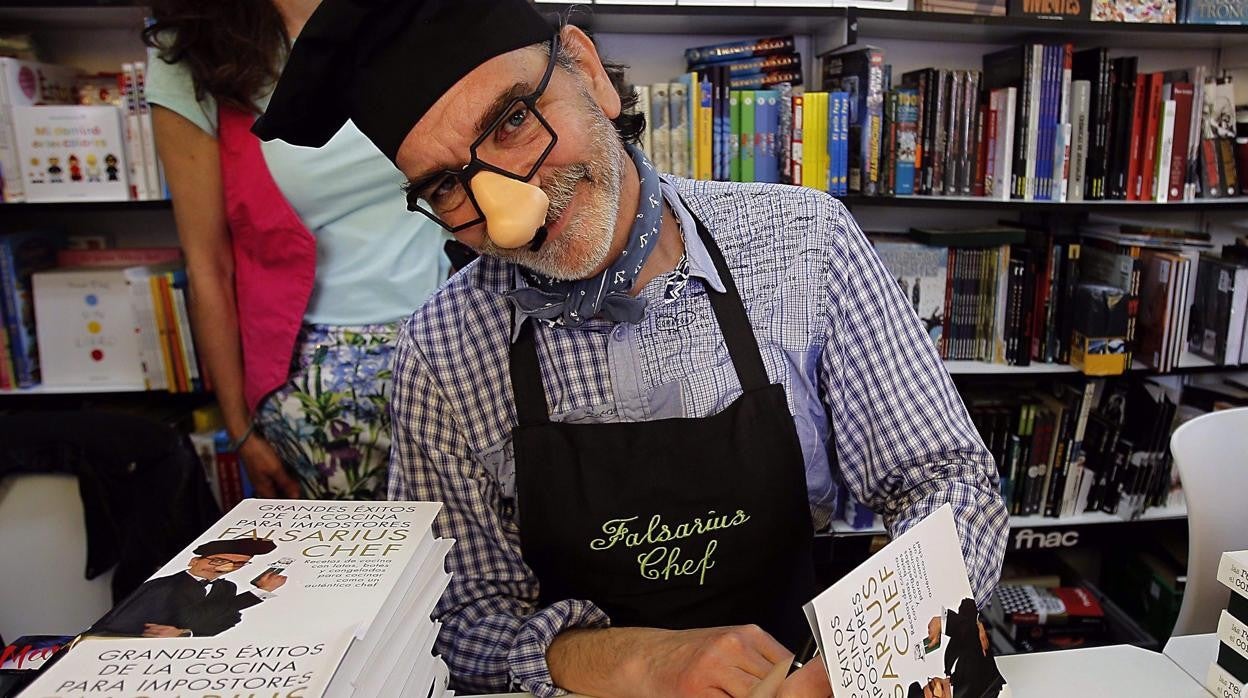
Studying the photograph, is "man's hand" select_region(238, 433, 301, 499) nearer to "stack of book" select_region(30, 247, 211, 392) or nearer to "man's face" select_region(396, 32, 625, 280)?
"stack of book" select_region(30, 247, 211, 392)

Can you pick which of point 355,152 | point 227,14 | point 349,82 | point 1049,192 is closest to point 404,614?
point 349,82

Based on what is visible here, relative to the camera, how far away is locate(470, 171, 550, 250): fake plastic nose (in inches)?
34.6

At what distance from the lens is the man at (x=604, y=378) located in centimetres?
90

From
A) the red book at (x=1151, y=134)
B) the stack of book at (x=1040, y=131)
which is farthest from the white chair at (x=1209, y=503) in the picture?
the red book at (x=1151, y=134)

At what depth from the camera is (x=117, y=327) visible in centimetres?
208

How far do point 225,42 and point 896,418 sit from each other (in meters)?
1.33

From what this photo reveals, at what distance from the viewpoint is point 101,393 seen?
2129mm

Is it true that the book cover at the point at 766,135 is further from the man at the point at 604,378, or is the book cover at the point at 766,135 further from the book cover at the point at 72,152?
the book cover at the point at 72,152

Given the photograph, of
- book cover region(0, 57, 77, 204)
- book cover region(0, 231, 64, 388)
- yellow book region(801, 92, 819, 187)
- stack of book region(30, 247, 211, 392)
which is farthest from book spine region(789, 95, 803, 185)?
book cover region(0, 231, 64, 388)

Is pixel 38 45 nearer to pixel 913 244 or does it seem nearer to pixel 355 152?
pixel 355 152

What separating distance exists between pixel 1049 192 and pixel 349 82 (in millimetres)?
1938

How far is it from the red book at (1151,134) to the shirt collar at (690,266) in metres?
1.71

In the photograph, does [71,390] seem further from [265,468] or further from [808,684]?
[808,684]

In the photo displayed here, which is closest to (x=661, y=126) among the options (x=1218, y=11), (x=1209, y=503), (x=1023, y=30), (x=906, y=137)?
(x=906, y=137)
